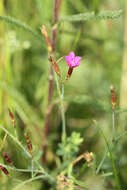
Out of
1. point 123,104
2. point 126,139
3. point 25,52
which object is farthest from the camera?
point 25,52

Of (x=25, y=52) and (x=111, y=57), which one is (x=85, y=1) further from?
(x=25, y=52)

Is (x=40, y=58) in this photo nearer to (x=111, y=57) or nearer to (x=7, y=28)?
(x=7, y=28)

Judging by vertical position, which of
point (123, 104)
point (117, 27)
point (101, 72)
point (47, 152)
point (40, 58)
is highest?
point (117, 27)

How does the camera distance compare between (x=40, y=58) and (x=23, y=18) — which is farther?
(x=40, y=58)

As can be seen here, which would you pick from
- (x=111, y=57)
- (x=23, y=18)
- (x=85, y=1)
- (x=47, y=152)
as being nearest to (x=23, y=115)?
(x=47, y=152)

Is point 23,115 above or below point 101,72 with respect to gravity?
below

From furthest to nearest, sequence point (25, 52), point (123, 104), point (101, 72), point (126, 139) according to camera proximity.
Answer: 1. point (101, 72)
2. point (25, 52)
3. point (123, 104)
4. point (126, 139)
